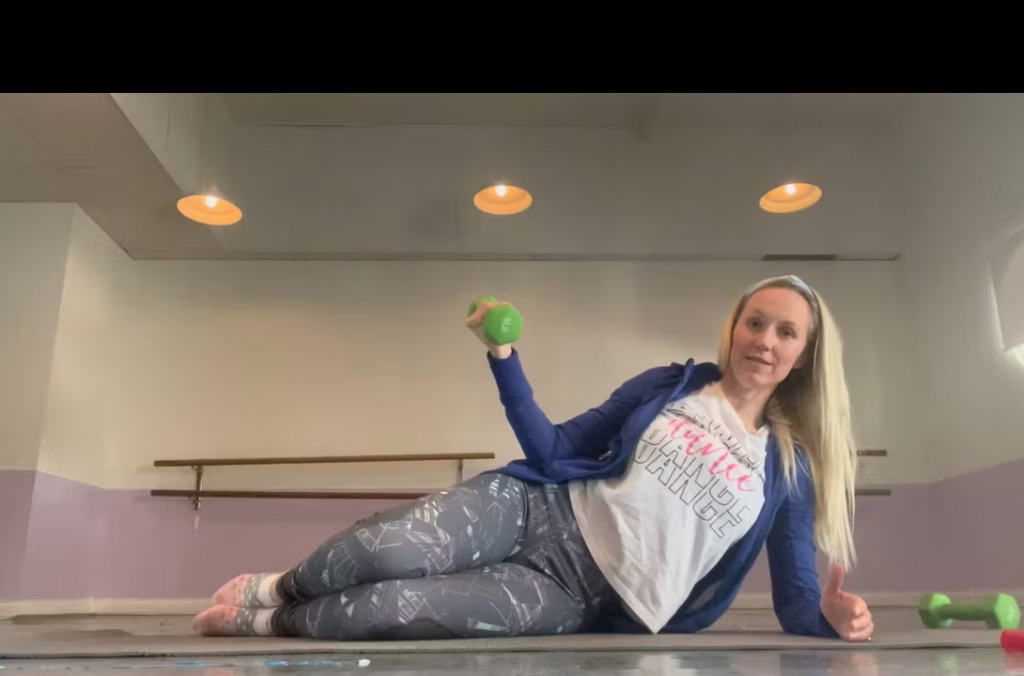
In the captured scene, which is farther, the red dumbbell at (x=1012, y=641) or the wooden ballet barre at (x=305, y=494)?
the wooden ballet barre at (x=305, y=494)

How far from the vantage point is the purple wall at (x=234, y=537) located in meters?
2.11

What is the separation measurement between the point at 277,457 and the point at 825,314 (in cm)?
176

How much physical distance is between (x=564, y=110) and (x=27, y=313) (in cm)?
177

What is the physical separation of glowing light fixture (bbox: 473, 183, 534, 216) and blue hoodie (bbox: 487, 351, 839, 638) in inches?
50.0

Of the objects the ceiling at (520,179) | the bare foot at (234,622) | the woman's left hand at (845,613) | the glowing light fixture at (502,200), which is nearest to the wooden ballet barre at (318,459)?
the ceiling at (520,179)

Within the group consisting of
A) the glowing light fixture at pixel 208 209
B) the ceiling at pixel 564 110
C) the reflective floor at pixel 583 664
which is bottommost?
the reflective floor at pixel 583 664

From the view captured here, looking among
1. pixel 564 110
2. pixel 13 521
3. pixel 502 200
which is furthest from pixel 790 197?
pixel 13 521

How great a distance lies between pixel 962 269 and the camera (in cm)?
226

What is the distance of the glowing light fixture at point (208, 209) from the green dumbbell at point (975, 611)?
7.14 feet

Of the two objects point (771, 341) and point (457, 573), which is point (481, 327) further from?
point (771, 341)

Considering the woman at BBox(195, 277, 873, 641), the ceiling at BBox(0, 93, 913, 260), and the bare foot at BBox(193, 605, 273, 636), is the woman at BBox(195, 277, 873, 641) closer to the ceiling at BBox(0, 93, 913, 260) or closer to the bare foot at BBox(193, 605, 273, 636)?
the bare foot at BBox(193, 605, 273, 636)

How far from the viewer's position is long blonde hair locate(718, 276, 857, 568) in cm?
134

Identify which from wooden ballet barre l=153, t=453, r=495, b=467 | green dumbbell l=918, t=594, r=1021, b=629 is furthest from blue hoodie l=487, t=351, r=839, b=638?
wooden ballet barre l=153, t=453, r=495, b=467

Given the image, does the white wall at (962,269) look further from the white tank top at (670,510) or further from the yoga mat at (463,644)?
the white tank top at (670,510)
